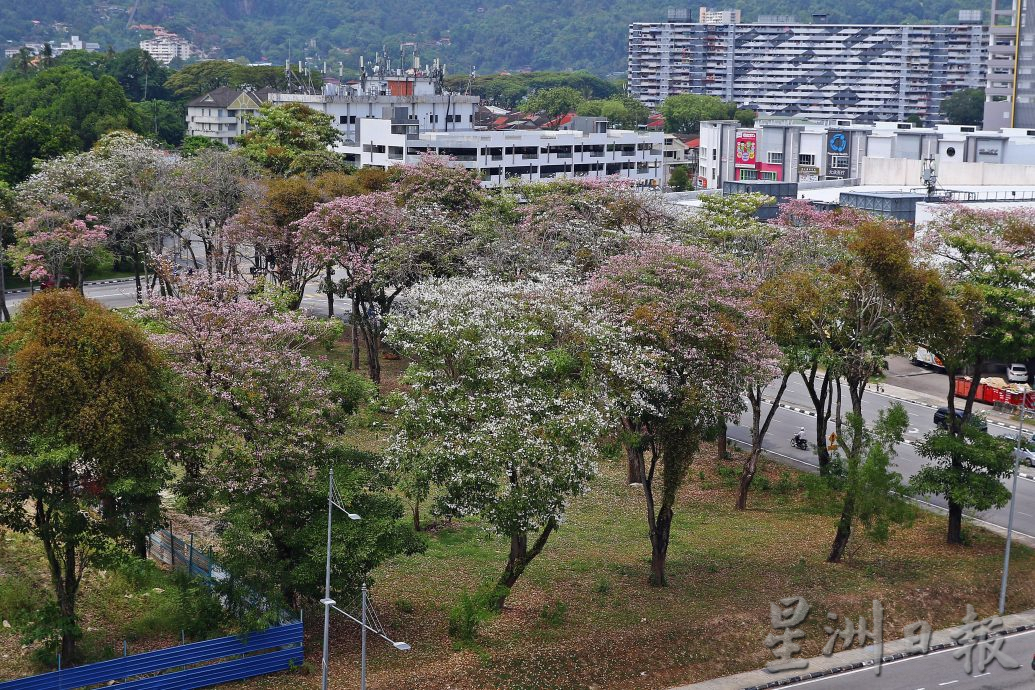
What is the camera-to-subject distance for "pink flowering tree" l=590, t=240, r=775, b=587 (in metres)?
33.1

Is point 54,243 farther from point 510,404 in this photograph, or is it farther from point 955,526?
point 955,526

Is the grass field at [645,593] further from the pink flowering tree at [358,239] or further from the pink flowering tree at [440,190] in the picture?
the pink flowering tree at [440,190]

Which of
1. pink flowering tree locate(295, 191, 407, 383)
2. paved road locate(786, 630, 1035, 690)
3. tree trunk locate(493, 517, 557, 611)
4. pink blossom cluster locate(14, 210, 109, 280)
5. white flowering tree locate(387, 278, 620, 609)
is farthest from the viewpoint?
pink blossom cluster locate(14, 210, 109, 280)

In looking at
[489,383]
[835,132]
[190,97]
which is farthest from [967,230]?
[190,97]

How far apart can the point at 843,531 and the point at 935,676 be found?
649cm

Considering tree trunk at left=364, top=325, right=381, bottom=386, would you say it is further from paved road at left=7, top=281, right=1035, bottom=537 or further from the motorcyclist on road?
the motorcyclist on road

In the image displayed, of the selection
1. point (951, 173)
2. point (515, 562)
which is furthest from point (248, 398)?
point (951, 173)

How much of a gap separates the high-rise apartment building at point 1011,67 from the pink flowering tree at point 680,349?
138333 mm

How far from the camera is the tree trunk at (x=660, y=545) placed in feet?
115

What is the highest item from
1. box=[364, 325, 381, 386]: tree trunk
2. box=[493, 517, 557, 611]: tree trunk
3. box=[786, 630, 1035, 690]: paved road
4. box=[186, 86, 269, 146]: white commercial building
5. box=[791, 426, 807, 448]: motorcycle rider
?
box=[186, 86, 269, 146]: white commercial building

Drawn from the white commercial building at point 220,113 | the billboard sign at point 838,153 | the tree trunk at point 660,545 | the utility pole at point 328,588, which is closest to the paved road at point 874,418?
the tree trunk at point 660,545

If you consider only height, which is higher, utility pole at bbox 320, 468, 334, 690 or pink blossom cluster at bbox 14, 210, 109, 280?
pink blossom cluster at bbox 14, 210, 109, 280

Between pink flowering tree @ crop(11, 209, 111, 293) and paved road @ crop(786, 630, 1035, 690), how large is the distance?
127 ft

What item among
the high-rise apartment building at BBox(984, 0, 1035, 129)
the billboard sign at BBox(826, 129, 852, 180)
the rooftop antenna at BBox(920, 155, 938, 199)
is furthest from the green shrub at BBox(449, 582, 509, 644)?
the high-rise apartment building at BBox(984, 0, 1035, 129)
